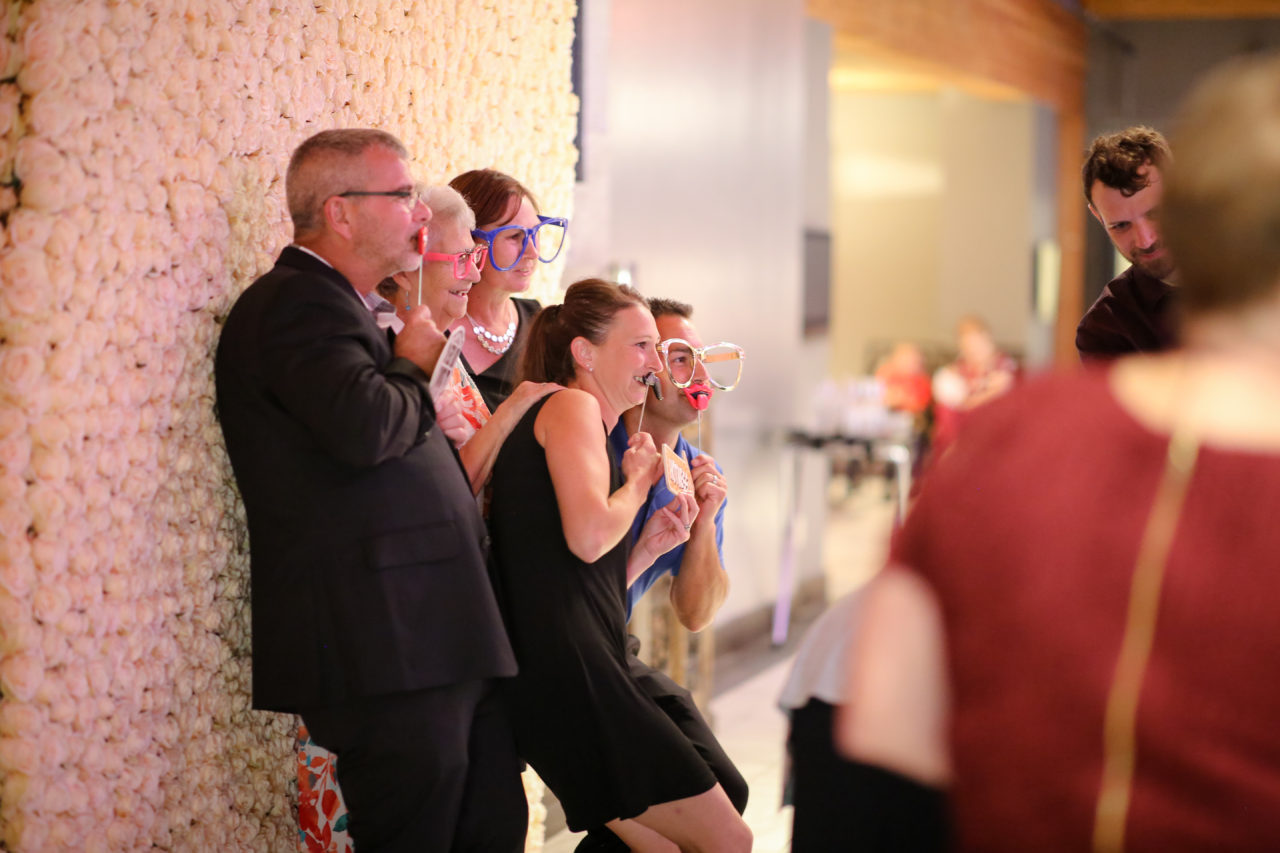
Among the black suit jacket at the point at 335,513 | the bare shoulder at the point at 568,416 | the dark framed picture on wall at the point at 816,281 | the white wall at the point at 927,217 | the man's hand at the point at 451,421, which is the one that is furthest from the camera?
the white wall at the point at 927,217

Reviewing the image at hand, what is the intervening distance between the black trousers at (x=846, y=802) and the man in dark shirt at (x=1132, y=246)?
1.62 metres

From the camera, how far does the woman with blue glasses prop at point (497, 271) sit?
290 cm

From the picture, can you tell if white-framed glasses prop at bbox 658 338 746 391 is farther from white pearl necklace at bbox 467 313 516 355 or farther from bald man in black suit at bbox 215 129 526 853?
bald man in black suit at bbox 215 129 526 853

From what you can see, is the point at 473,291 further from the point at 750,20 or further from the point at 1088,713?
the point at 750,20

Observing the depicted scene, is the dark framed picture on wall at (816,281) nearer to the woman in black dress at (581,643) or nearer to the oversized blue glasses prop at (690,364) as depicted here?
the oversized blue glasses prop at (690,364)

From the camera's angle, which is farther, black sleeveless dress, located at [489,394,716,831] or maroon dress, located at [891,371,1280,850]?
black sleeveless dress, located at [489,394,716,831]

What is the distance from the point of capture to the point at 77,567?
82.0 inches

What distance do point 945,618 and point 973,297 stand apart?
40.3 feet

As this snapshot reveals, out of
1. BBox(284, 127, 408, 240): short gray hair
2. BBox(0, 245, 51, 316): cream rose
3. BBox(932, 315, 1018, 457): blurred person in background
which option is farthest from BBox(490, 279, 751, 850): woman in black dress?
BBox(932, 315, 1018, 457): blurred person in background

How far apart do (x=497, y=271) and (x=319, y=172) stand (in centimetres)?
76

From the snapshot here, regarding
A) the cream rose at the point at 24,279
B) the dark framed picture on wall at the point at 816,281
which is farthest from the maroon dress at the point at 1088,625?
the dark framed picture on wall at the point at 816,281

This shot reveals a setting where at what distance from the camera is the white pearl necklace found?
3.01m

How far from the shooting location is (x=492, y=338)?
3035 millimetres

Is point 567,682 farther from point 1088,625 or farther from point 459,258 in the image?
point 1088,625
